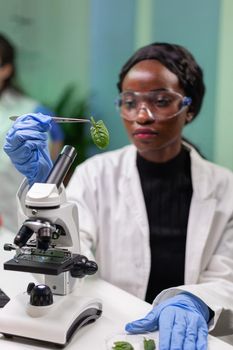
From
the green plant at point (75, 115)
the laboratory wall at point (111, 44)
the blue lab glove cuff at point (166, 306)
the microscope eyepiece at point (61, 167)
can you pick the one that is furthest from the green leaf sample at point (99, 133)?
the green plant at point (75, 115)

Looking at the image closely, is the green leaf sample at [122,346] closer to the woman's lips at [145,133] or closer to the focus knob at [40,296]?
the focus knob at [40,296]

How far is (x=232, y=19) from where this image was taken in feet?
6.82

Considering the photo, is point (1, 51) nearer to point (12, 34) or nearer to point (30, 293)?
point (12, 34)

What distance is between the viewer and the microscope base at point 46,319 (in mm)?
1096

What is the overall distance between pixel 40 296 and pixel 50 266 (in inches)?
4.3

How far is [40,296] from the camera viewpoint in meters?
1.14

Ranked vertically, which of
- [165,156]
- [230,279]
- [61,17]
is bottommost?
[230,279]

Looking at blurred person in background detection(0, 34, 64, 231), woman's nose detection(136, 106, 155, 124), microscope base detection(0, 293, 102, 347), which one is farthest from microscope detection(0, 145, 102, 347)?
blurred person in background detection(0, 34, 64, 231)

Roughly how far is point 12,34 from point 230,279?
8.15 feet

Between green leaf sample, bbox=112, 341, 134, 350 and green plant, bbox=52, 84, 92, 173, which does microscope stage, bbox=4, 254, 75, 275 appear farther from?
green plant, bbox=52, 84, 92, 173

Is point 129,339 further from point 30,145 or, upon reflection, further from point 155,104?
point 155,104

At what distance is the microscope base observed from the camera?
1096 mm

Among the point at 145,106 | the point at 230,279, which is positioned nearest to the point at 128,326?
the point at 230,279

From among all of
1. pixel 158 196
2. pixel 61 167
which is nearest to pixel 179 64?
pixel 158 196
